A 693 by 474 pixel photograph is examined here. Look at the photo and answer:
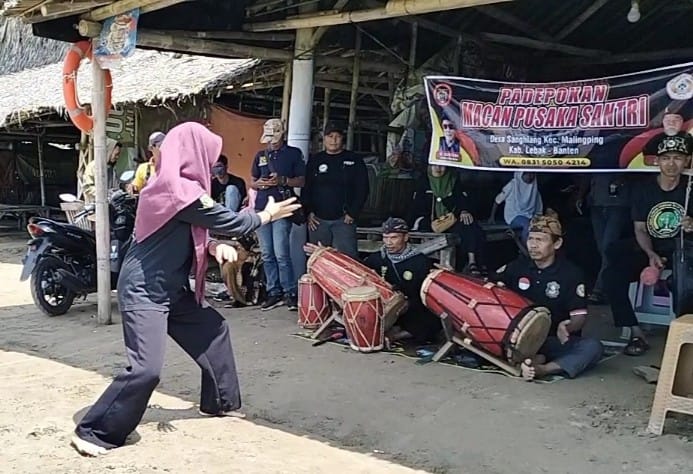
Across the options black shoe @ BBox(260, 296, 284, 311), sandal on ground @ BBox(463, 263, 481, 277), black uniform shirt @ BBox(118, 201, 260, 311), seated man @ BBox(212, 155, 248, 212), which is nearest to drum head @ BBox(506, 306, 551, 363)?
black uniform shirt @ BBox(118, 201, 260, 311)

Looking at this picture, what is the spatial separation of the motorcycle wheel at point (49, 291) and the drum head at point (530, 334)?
430cm

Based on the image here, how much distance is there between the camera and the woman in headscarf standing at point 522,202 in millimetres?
7250

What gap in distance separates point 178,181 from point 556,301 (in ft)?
8.67

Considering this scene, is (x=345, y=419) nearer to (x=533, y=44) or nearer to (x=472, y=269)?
(x=472, y=269)

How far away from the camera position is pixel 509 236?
7883mm

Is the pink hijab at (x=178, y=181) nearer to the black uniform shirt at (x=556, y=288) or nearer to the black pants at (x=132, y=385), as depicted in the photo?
the black pants at (x=132, y=385)

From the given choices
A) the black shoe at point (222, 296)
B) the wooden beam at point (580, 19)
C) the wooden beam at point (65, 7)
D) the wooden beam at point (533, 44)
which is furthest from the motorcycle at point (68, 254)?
the wooden beam at point (580, 19)

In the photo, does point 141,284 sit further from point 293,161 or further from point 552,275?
point 293,161

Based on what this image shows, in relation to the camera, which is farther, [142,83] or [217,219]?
[142,83]

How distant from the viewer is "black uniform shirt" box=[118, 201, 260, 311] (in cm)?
390

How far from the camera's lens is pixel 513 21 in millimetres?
8078

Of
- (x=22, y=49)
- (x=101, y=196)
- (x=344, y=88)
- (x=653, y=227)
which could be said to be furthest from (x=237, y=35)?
(x=22, y=49)

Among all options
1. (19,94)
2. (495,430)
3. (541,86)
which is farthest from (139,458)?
(19,94)

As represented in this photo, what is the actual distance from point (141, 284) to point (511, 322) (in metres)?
2.28
